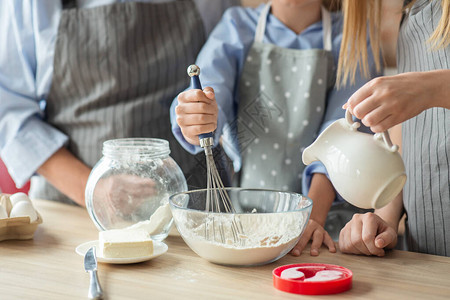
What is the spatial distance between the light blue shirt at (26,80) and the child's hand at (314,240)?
635 millimetres

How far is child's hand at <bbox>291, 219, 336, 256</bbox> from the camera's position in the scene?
817 millimetres

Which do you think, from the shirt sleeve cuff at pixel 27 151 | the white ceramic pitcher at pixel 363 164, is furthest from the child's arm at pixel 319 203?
the shirt sleeve cuff at pixel 27 151

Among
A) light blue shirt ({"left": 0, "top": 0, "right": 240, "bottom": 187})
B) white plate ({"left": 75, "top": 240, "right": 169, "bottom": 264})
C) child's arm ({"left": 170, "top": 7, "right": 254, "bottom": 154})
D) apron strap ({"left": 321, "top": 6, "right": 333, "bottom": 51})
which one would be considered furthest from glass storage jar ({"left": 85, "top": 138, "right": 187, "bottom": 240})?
apron strap ({"left": 321, "top": 6, "right": 333, "bottom": 51})

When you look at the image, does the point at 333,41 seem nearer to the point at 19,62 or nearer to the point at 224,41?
the point at 224,41

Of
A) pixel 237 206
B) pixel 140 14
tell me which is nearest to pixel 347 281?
pixel 237 206

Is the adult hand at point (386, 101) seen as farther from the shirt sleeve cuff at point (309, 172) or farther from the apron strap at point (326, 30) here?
the apron strap at point (326, 30)

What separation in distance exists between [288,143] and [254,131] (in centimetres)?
8

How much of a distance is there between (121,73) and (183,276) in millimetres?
644

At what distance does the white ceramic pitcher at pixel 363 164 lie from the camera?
63cm

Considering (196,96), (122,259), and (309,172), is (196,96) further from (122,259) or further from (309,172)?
(309,172)

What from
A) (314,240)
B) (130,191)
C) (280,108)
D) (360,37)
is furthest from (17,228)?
(360,37)

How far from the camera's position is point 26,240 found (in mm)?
866

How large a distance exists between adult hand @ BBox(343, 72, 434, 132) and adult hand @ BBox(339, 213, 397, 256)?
0.23 m

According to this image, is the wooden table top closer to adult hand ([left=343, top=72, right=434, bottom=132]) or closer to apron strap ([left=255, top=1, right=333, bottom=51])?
adult hand ([left=343, top=72, right=434, bottom=132])
